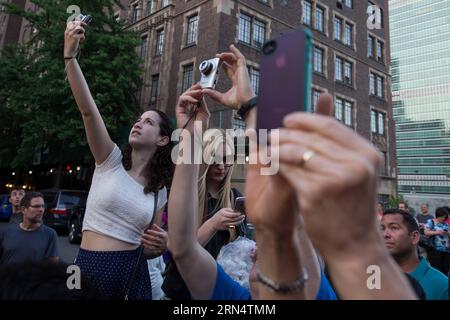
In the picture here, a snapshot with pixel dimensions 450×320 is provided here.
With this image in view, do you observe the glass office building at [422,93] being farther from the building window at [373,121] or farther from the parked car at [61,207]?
the parked car at [61,207]

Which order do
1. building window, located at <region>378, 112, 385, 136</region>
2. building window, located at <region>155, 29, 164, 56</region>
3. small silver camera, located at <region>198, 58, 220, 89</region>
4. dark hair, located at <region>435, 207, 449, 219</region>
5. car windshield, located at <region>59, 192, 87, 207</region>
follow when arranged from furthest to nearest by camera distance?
building window, located at <region>378, 112, 385, 136</region>, building window, located at <region>155, 29, 164, 56</region>, car windshield, located at <region>59, 192, 87, 207</region>, dark hair, located at <region>435, 207, 449, 219</region>, small silver camera, located at <region>198, 58, 220, 89</region>

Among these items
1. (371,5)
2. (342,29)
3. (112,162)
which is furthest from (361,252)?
(371,5)

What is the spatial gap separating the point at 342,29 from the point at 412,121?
87003 millimetres

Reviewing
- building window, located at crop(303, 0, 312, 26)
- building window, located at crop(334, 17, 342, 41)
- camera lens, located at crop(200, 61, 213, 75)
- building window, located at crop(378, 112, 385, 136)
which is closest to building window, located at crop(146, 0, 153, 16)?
building window, located at crop(303, 0, 312, 26)

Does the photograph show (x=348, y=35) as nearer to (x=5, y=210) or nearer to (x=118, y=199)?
(x=5, y=210)

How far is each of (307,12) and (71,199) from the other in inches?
716

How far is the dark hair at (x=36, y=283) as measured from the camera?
102 centimetres

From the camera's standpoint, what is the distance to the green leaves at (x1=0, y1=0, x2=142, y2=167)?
15.1m

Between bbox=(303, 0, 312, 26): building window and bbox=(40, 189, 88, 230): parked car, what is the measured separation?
56.4 feet

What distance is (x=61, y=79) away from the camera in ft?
49.0

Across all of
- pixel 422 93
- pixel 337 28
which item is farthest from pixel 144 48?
Answer: pixel 422 93

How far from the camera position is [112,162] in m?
2.19

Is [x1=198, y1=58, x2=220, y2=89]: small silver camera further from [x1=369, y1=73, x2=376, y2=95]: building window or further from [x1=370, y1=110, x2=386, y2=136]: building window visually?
[x1=369, y1=73, x2=376, y2=95]: building window
